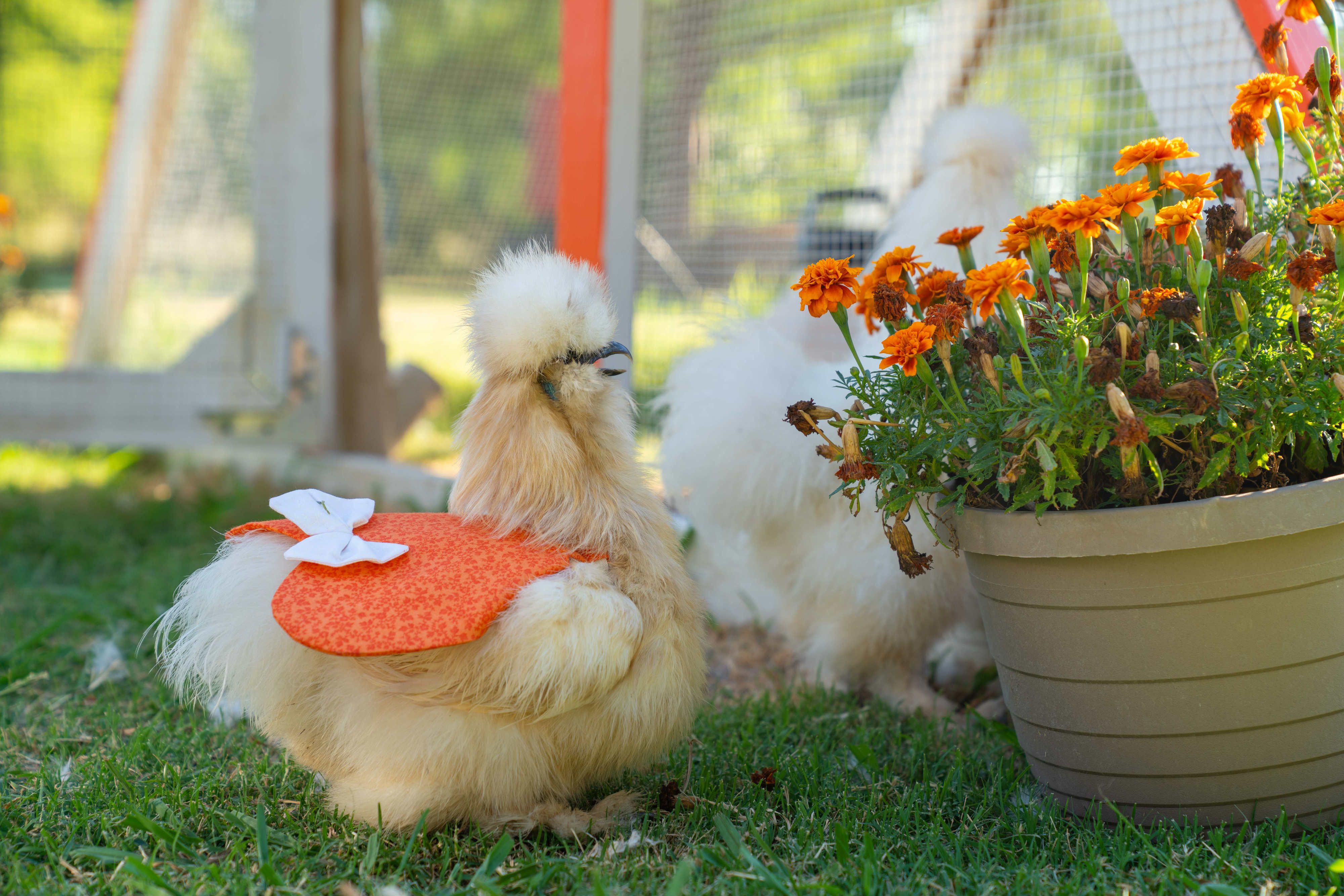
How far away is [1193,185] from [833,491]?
2.83ft

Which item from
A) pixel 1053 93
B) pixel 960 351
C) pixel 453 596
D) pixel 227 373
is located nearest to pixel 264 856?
pixel 453 596

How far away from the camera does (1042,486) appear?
Result: 142 centimetres

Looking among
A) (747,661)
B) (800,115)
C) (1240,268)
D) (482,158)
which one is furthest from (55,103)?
(1240,268)

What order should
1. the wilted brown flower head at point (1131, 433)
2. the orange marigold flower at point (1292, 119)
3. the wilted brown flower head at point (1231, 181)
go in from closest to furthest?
the wilted brown flower head at point (1131, 433) < the orange marigold flower at point (1292, 119) < the wilted brown flower head at point (1231, 181)

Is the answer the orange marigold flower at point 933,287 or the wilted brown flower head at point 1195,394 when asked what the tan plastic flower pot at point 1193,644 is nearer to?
the wilted brown flower head at point 1195,394

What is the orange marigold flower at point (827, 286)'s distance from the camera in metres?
1.51

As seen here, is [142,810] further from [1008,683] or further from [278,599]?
[1008,683]

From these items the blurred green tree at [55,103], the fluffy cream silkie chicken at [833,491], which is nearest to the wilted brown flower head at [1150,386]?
the fluffy cream silkie chicken at [833,491]

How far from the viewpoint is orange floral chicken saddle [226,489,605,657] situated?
4.28 feet

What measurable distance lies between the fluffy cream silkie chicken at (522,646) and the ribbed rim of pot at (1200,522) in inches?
23.4

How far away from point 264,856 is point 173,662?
39cm

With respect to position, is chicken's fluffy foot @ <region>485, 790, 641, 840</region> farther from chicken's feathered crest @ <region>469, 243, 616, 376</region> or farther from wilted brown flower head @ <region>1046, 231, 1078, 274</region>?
wilted brown flower head @ <region>1046, 231, 1078, 274</region>

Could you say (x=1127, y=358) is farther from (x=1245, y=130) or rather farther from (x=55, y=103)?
(x=55, y=103)

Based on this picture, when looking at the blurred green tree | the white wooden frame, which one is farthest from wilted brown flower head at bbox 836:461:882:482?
the blurred green tree
